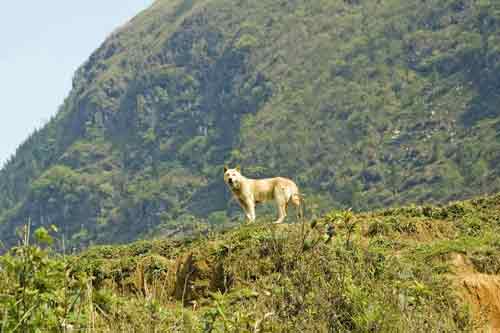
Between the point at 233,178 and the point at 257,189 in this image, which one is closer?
the point at 233,178

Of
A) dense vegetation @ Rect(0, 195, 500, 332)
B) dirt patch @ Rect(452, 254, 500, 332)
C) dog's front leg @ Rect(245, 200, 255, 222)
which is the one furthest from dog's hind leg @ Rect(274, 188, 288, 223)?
dirt patch @ Rect(452, 254, 500, 332)

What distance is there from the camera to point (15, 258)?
7797 mm

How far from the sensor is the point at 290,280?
35.7 feet

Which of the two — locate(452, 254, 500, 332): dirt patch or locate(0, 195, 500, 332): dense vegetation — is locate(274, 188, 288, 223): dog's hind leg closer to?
locate(0, 195, 500, 332): dense vegetation

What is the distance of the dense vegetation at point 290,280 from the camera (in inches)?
300

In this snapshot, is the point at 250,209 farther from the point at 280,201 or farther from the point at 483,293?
the point at 483,293

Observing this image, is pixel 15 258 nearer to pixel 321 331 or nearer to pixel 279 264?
pixel 321 331

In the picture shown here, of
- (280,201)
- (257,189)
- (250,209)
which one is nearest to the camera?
(280,201)

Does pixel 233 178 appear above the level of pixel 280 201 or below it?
above

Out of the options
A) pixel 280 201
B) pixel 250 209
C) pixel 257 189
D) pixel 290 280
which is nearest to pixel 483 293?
pixel 290 280

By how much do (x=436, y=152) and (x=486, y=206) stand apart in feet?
589

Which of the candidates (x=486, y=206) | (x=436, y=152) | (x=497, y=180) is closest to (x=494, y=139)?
(x=436, y=152)

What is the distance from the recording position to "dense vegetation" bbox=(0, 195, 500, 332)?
25.0 ft

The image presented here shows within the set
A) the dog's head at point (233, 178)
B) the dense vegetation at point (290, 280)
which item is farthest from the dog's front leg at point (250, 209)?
the dense vegetation at point (290, 280)
